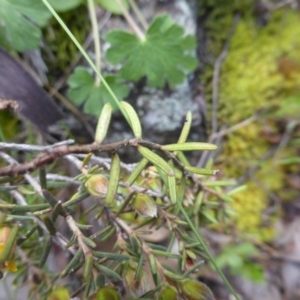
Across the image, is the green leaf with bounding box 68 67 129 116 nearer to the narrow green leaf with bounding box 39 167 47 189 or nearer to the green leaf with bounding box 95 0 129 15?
the green leaf with bounding box 95 0 129 15

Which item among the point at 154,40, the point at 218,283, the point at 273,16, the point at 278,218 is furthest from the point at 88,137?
the point at 273,16

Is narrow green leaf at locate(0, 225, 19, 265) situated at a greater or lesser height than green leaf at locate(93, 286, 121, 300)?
greater

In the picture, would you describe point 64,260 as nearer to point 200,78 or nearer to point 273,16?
Result: point 200,78

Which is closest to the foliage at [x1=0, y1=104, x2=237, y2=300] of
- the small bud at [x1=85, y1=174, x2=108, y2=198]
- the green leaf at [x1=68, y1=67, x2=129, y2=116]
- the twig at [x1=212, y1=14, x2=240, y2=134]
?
the small bud at [x1=85, y1=174, x2=108, y2=198]

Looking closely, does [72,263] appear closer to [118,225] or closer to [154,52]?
[118,225]

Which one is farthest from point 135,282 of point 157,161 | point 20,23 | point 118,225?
point 20,23

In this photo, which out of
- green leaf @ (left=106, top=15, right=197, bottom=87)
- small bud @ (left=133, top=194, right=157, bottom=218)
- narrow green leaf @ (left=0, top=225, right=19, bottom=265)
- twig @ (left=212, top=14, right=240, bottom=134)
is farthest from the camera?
twig @ (left=212, top=14, right=240, bottom=134)

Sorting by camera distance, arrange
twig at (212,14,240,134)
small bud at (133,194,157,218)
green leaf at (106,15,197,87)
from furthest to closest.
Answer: twig at (212,14,240,134)
green leaf at (106,15,197,87)
small bud at (133,194,157,218)
